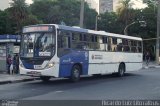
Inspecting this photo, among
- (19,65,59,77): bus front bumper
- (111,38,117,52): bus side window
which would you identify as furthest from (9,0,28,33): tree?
(19,65,59,77): bus front bumper

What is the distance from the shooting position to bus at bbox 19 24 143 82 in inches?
771

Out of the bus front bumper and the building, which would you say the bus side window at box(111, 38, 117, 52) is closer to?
the bus front bumper

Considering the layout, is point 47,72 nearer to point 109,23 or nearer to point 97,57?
point 97,57

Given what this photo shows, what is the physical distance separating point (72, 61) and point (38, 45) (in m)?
2.13

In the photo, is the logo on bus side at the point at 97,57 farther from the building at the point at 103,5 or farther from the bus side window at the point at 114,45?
the building at the point at 103,5

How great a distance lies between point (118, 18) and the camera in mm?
81000

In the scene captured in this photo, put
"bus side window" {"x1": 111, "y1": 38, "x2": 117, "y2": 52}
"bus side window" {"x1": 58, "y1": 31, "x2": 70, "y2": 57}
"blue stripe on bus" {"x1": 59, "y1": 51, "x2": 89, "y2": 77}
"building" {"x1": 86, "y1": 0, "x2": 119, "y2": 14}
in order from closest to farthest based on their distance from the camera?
1. "bus side window" {"x1": 58, "y1": 31, "x2": 70, "y2": 57}
2. "blue stripe on bus" {"x1": 59, "y1": 51, "x2": 89, "y2": 77}
3. "bus side window" {"x1": 111, "y1": 38, "x2": 117, "y2": 52}
4. "building" {"x1": 86, "y1": 0, "x2": 119, "y2": 14}

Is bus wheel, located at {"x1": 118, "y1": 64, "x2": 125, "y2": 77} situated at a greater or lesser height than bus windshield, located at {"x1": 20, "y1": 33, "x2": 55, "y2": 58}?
lesser

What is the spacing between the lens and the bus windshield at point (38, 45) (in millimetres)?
19594

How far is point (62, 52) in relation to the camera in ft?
65.6

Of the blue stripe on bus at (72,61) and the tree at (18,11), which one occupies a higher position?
the tree at (18,11)

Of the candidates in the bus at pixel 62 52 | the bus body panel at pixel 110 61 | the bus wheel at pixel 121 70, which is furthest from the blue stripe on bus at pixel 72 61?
the bus wheel at pixel 121 70

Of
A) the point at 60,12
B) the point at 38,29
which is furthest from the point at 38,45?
the point at 60,12

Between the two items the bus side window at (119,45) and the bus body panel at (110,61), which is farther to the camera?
the bus side window at (119,45)
